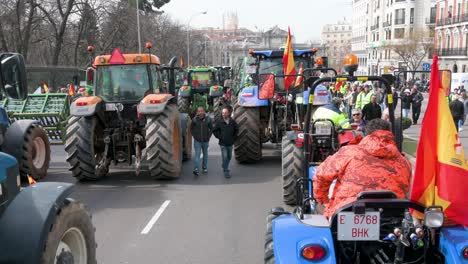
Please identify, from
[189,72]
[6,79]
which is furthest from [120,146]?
[189,72]

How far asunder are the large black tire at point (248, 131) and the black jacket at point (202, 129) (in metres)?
0.83

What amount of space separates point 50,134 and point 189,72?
9.77 meters

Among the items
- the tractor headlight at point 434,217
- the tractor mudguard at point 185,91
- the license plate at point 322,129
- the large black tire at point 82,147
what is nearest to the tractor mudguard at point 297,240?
the tractor headlight at point 434,217

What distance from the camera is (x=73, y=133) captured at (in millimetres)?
8930

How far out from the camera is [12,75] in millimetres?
3736

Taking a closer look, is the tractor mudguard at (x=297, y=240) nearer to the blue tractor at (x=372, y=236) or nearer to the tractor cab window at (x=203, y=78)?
the blue tractor at (x=372, y=236)

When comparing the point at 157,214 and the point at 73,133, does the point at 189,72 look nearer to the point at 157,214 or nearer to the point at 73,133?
the point at 73,133

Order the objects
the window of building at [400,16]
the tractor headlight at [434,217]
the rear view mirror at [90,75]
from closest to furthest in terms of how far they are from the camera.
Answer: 1. the tractor headlight at [434,217]
2. the rear view mirror at [90,75]
3. the window of building at [400,16]

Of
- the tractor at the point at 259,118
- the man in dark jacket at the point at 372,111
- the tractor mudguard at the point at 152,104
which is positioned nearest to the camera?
the tractor mudguard at the point at 152,104

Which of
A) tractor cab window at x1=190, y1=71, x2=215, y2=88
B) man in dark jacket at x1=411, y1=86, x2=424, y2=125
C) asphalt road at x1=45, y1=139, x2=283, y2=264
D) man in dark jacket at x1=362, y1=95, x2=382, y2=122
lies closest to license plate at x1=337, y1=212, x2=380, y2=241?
asphalt road at x1=45, y1=139, x2=283, y2=264

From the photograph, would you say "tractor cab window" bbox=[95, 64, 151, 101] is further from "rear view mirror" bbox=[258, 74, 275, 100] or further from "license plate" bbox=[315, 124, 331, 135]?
"license plate" bbox=[315, 124, 331, 135]

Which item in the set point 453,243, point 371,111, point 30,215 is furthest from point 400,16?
point 30,215

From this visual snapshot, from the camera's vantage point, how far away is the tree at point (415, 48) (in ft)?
183

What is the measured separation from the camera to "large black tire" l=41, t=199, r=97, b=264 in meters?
3.61
